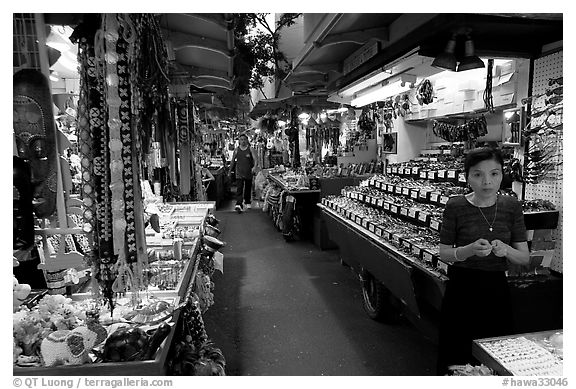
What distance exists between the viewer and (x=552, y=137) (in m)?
2.55

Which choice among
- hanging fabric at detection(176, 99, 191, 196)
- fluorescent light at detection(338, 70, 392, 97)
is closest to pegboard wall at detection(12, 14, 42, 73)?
fluorescent light at detection(338, 70, 392, 97)

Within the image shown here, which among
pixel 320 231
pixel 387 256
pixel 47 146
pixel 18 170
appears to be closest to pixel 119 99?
pixel 47 146

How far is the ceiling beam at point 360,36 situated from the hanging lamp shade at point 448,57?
0.70m

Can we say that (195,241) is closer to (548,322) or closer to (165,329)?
(165,329)

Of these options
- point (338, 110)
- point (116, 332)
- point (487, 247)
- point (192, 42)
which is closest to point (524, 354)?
point (487, 247)

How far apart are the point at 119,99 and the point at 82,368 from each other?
3.64 ft

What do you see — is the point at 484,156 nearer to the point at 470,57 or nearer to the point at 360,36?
the point at 470,57

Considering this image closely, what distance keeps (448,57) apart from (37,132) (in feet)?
7.62

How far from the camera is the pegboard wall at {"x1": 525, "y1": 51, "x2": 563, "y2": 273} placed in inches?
99.6

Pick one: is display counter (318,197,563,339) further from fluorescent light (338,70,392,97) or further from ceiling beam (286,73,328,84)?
ceiling beam (286,73,328,84)

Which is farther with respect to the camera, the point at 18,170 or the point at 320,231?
the point at 320,231

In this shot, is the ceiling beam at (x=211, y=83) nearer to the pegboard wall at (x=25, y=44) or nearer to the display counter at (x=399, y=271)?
the display counter at (x=399, y=271)

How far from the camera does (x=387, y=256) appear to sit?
3.16 metres

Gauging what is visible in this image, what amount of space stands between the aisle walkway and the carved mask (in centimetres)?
189
